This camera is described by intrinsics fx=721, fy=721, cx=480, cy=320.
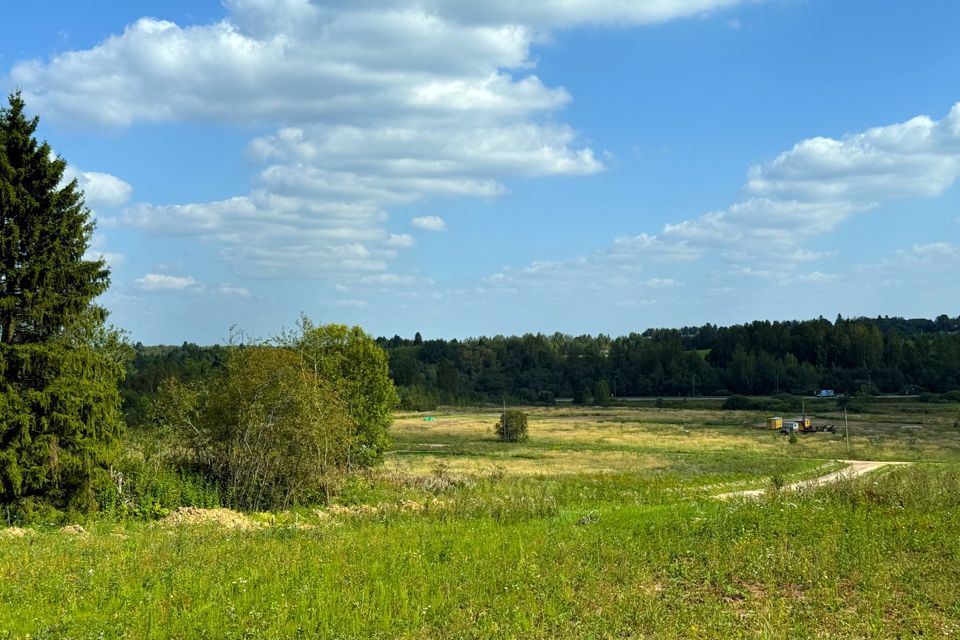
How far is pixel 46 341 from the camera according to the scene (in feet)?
68.4

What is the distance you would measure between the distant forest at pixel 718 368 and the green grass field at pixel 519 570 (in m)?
113

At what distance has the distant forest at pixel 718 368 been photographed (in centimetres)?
13738

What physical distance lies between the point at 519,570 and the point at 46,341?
16177mm

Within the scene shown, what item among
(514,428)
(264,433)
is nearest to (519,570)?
(264,433)

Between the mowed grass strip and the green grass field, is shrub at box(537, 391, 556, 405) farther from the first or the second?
the mowed grass strip

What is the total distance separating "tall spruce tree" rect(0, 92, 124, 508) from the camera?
64.3ft

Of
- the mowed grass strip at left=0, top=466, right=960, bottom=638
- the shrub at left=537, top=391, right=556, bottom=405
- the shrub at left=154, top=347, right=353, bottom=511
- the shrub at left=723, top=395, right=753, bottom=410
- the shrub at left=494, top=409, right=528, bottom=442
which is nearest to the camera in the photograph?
the mowed grass strip at left=0, top=466, right=960, bottom=638

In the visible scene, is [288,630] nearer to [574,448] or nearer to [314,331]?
[314,331]

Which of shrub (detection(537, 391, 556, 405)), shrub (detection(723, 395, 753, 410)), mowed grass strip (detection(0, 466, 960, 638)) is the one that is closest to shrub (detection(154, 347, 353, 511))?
mowed grass strip (detection(0, 466, 960, 638))

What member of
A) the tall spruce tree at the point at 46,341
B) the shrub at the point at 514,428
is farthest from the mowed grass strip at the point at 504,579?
the shrub at the point at 514,428

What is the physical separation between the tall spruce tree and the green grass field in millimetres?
2382

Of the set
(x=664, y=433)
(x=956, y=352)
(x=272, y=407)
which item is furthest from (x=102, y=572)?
(x=956, y=352)

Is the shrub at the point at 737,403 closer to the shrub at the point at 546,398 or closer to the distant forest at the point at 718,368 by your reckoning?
the distant forest at the point at 718,368

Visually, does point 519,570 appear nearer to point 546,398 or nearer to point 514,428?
point 514,428
